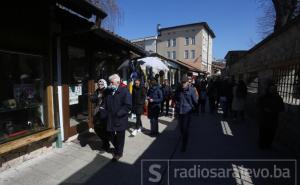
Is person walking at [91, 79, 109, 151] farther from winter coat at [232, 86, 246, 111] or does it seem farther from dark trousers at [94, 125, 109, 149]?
winter coat at [232, 86, 246, 111]

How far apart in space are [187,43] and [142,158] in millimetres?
43213

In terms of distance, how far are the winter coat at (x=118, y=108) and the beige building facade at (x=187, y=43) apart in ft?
134

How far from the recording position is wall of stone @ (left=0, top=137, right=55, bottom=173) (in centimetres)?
392

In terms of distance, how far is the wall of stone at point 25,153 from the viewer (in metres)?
3.92

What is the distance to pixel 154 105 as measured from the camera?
20.7ft

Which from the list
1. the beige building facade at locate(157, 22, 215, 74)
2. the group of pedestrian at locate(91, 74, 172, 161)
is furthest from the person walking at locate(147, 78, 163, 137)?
the beige building facade at locate(157, 22, 215, 74)

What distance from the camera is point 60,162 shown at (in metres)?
4.37

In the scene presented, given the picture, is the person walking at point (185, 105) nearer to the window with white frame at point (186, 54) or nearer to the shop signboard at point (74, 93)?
the shop signboard at point (74, 93)

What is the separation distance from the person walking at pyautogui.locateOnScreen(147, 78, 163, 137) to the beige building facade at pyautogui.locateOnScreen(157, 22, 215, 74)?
38506 millimetres

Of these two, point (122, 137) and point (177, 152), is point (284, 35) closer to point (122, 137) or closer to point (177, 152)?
point (177, 152)

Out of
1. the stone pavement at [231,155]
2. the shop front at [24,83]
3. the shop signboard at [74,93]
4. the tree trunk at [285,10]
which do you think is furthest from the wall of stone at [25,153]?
the tree trunk at [285,10]

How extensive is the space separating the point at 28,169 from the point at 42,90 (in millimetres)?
1582

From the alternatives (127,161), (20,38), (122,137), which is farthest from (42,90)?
(127,161)

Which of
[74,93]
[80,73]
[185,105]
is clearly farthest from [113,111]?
[80,73]
